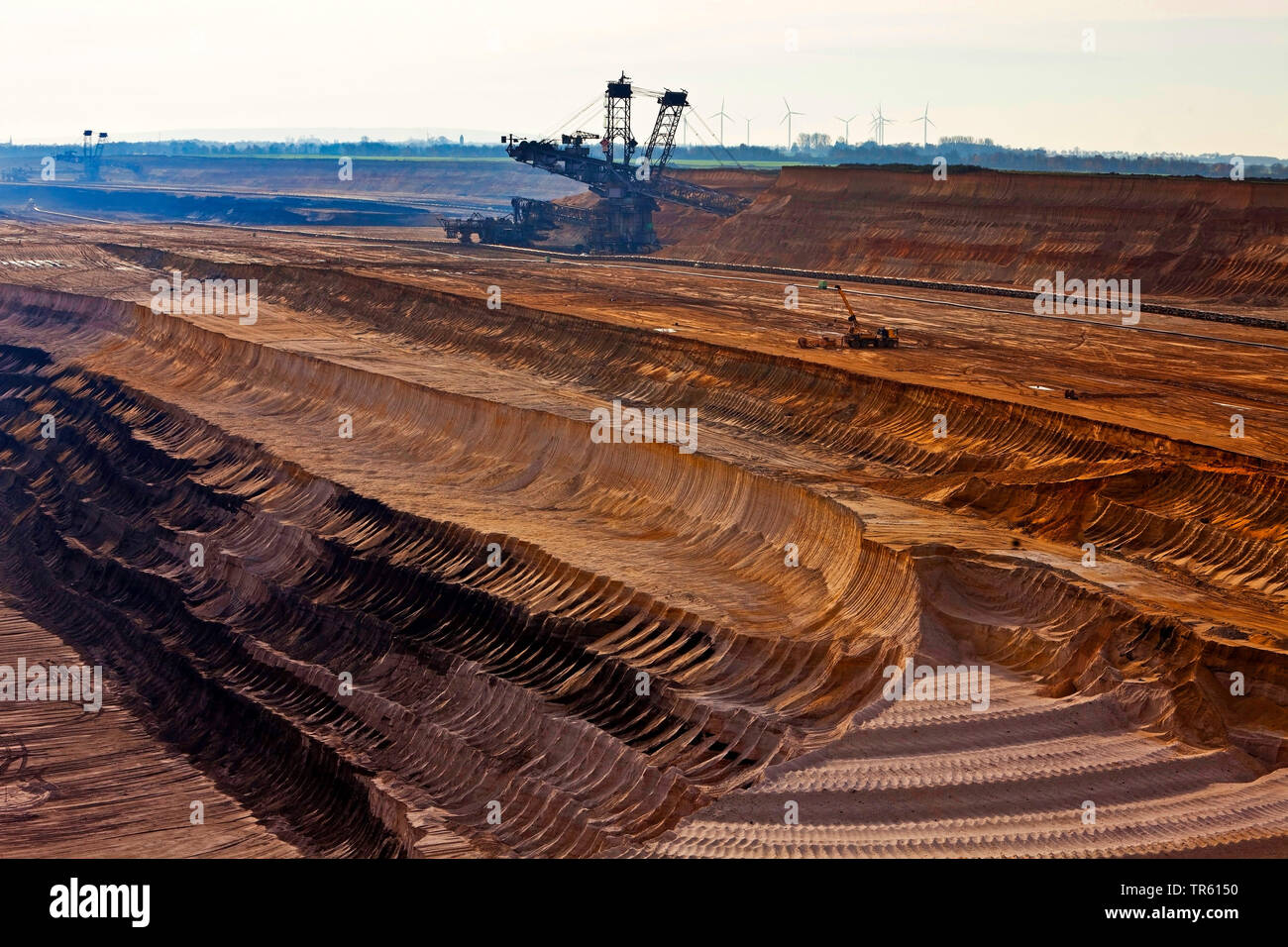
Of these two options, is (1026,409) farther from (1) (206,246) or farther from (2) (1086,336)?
(1) (206,246)

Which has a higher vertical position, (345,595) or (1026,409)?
(1026,409)

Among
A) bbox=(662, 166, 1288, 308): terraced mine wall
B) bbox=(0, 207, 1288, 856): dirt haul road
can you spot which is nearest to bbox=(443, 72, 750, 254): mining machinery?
bbox=(662, 166, 1288, 308): terraced mine wall

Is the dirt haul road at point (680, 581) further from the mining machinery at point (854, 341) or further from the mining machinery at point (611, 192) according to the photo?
the mining machinery at point (611, 192)

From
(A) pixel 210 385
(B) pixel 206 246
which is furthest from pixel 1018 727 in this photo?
(B) pixel 206 246

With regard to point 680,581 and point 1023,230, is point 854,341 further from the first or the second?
point 1023,230

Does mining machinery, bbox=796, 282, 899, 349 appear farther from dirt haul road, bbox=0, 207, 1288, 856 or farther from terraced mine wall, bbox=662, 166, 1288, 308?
terraced mine wall, bbox=662, 166, 1288, 308

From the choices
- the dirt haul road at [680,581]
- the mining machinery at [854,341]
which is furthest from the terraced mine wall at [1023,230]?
the mining machinery at [854,341]

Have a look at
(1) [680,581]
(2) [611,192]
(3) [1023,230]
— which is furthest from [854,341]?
(2) [611,192]
